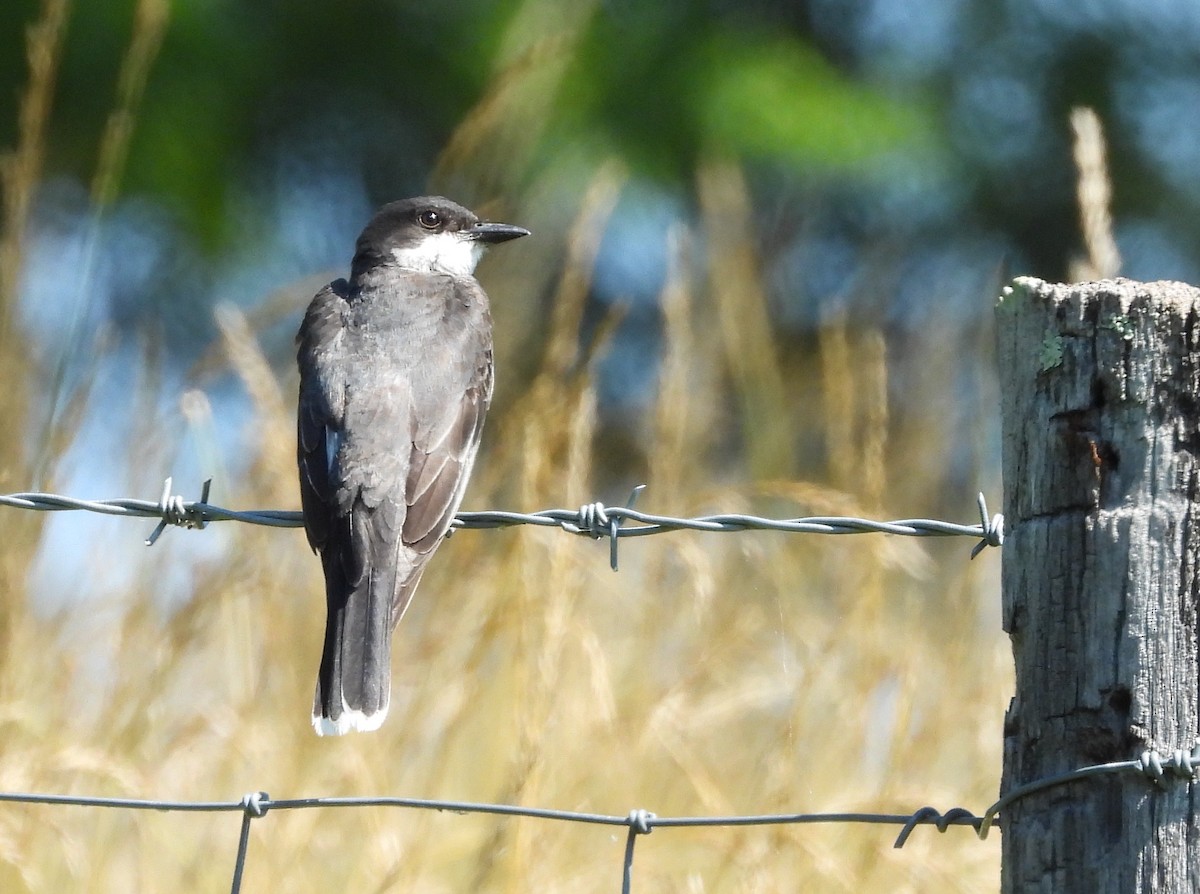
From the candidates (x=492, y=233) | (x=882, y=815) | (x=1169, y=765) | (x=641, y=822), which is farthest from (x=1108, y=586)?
(x=492, y=233)

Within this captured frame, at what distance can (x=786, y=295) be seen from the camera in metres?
11.0

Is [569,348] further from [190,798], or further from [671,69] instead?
[671,69]

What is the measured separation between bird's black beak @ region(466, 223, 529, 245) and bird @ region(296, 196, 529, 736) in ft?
1.09

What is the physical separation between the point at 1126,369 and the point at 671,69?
8.08 meters

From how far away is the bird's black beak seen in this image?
Answer: 6.20 meters

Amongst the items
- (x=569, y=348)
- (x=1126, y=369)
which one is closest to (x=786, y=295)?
(x=569, y=348)

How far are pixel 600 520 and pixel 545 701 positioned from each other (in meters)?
0.72

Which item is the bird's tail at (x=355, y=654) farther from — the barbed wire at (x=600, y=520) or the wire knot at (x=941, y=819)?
the wire knot at (x=941, y=819)

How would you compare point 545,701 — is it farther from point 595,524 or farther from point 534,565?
point 534,565

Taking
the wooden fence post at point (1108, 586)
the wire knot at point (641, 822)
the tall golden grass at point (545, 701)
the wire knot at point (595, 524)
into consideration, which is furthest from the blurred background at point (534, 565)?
the wooden fence post at point (1108, 586)

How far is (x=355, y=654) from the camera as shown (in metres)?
4.13

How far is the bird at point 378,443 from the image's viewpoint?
417 cm

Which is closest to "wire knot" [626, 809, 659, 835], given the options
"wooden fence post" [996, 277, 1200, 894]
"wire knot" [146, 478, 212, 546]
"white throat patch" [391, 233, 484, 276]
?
"wooden fence post" [996, 277, 1200, 894]

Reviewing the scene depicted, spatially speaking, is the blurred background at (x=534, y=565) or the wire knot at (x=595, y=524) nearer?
the wire knot at (x=595, y=524)
